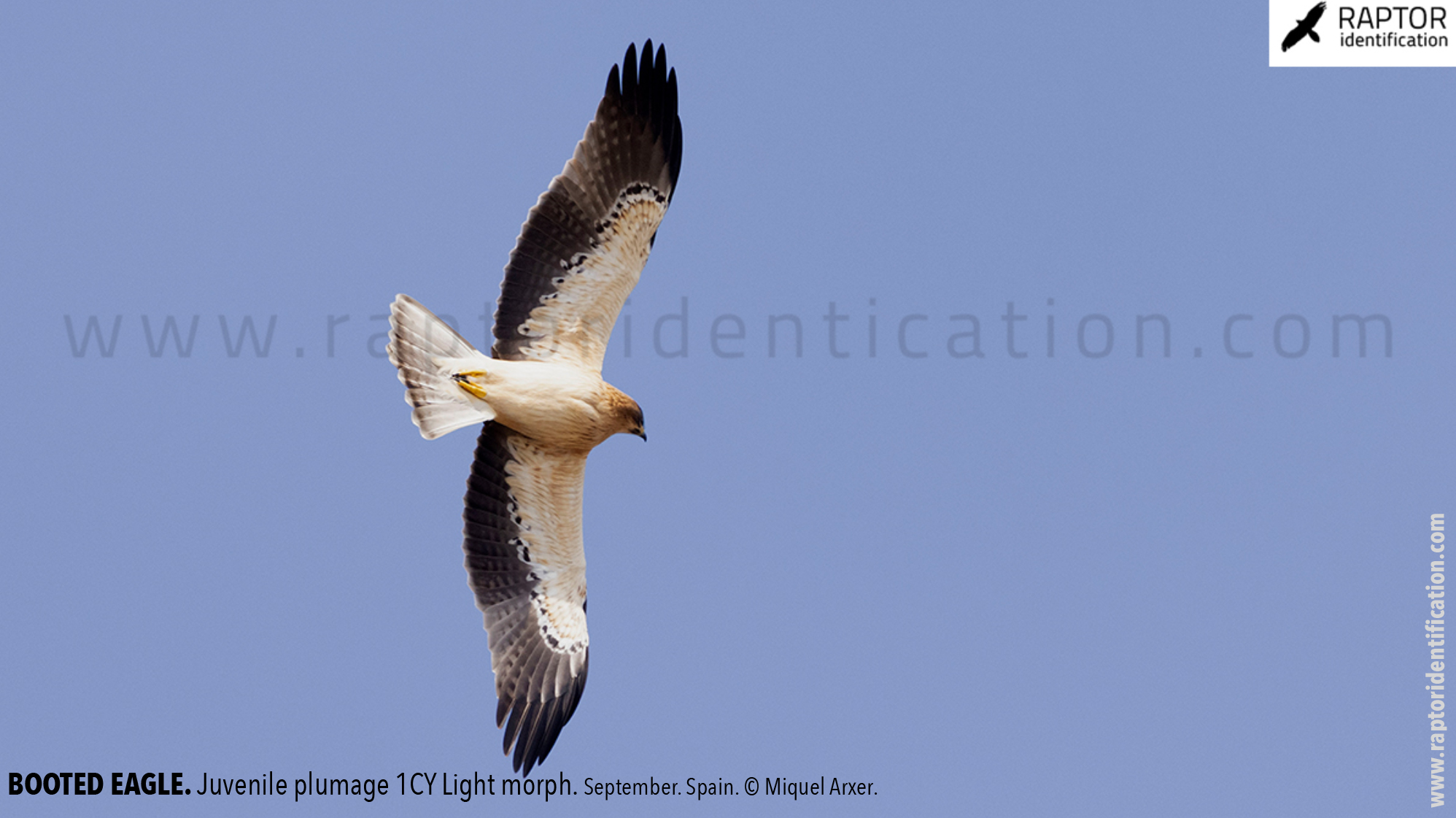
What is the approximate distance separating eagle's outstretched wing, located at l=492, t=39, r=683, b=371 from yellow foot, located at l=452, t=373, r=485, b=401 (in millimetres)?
268

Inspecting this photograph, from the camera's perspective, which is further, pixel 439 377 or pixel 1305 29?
pixel 1305 29

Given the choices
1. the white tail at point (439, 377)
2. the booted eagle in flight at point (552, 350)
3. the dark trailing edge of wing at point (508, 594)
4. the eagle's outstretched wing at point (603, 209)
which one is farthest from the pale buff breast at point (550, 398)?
the dark trailing edge of wing at point (508, 594)

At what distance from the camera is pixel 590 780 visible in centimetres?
840

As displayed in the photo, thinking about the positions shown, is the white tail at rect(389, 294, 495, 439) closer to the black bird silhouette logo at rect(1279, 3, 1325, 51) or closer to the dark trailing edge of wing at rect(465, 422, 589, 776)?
the dark trailing edge of wing at rect(465, 422, 589, 776)

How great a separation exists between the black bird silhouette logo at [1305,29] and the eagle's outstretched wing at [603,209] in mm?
4454

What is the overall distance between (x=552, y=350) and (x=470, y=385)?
538 mm

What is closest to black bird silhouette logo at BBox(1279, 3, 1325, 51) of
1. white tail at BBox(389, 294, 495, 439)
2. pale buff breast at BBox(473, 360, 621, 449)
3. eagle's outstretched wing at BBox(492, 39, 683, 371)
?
eagle's outstretched wing at BBox(492, 39, 683, 371)

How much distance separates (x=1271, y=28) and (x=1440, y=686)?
4.45 meters

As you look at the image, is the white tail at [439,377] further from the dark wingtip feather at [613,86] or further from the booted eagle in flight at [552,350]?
the dark wingtip feather at [613,86]

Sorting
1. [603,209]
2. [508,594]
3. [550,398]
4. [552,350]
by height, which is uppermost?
[603,209]

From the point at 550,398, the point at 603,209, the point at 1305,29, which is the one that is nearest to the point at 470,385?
the point at 550,398

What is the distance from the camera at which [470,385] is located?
8.16 m

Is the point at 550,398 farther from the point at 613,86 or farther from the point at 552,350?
the point at 613,86

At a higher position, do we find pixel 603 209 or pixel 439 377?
pixel 603 209
